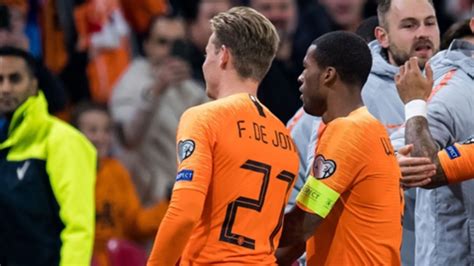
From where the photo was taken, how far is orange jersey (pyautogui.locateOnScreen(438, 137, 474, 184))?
5.97 meters

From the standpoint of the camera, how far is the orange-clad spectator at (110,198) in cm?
992

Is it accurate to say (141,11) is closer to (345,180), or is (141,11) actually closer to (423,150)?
(423,150)

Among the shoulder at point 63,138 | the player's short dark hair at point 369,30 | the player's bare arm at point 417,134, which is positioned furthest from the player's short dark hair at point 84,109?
the player's bare arm at point 417,134

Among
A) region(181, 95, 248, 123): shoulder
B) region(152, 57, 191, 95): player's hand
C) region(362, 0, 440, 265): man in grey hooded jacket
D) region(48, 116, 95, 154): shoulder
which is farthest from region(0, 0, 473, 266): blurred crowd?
region(181, 95, 248, 123): shoulder

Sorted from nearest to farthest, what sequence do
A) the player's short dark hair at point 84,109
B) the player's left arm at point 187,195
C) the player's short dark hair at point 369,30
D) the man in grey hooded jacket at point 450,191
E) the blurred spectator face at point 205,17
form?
the player's left arm at point 187,195 < the man in grey hooded jacket at point 450,191 < the player's short dark hair at point 369,30 < the player's short dark hair at point 84,109 < the blurred spectator face at point 205,17

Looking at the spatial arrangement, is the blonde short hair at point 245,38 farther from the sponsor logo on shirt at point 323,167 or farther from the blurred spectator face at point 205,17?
the blurred spectator face at point 205,17

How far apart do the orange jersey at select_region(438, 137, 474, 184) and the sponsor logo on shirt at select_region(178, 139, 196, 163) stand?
46.0 inches

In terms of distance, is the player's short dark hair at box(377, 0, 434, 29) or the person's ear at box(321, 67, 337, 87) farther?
the player's short dark hair at box(377, 0, 434, 29)

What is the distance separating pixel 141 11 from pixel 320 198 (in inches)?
239

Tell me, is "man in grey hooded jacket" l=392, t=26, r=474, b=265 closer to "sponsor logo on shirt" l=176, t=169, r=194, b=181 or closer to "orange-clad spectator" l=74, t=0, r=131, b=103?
"sponsor logo on shirt" l=176, t=169, r=194, b=181

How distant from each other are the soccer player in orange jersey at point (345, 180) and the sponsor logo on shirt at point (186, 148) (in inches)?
20.7

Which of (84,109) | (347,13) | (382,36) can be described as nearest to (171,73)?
(84,109)

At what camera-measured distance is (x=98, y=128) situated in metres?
10.2

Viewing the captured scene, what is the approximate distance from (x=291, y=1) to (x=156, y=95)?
49.3 inches
